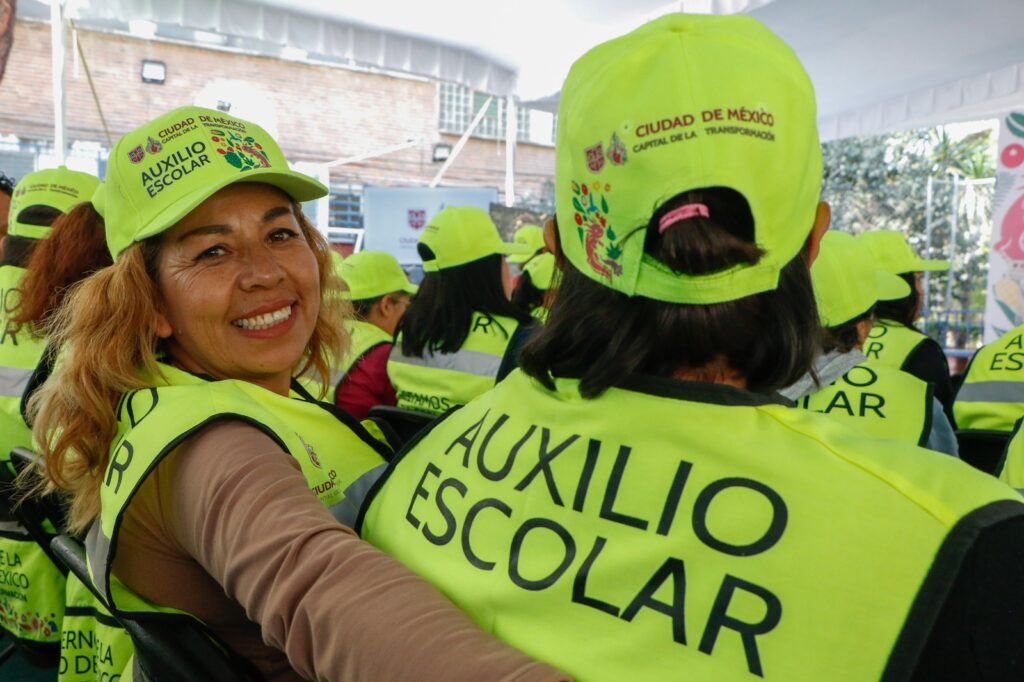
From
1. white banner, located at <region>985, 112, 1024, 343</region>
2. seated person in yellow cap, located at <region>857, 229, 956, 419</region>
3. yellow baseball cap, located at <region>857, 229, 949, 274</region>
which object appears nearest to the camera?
seated person in yellow cap, located at <region>857, 229, 956, 419</region>

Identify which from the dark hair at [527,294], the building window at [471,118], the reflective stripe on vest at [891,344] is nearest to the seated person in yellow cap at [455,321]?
the dark hair at [527,294]

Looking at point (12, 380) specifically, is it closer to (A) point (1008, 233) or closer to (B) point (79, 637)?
(B) point (79, 637)

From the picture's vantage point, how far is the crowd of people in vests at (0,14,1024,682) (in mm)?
667

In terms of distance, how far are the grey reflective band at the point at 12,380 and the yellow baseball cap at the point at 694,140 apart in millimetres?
2031

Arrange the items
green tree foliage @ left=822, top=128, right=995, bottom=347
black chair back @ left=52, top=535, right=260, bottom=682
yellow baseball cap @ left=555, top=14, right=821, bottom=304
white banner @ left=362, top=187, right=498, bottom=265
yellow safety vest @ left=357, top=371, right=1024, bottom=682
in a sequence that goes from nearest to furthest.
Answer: yellow safety vest @ left=357, top=371, right=1024, bottom=682, yellow baseball cap @ left=555, top=14, right=821, bottom=304, black chair back @ left=52, top=535, right=260, bottom=682, white banner @ left=362, top=187, right=498, bottom=265, green tree foliage @ left=822, top=128, right=995, bottom=347

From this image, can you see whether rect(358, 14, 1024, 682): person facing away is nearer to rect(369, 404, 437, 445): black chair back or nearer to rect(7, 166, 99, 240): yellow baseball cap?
rect(369, 404, 437, 445): black chair back

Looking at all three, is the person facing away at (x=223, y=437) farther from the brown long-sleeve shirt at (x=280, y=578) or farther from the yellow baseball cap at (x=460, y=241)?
the yellow baseball cap at (x=460, y=241)

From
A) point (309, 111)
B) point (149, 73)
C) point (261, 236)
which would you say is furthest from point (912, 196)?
point (261, 236)

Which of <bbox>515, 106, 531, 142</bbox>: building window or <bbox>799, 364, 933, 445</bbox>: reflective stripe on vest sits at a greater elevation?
<bbox>515, 106, 531, 142</bbox>: building window

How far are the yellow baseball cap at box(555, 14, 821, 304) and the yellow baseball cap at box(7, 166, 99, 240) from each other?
2487 millimetres

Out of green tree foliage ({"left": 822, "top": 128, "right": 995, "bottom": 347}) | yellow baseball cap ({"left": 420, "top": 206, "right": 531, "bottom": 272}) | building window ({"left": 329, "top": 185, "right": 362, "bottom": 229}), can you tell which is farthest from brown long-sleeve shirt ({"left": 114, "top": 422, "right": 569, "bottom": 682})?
green tree foliage ({"left": 822, "top": 128, "right": 995, "bottom": 347})

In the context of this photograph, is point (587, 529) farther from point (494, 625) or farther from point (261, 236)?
point (261, 236)

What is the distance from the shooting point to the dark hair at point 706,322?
792 mm

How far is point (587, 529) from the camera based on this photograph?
799mm
